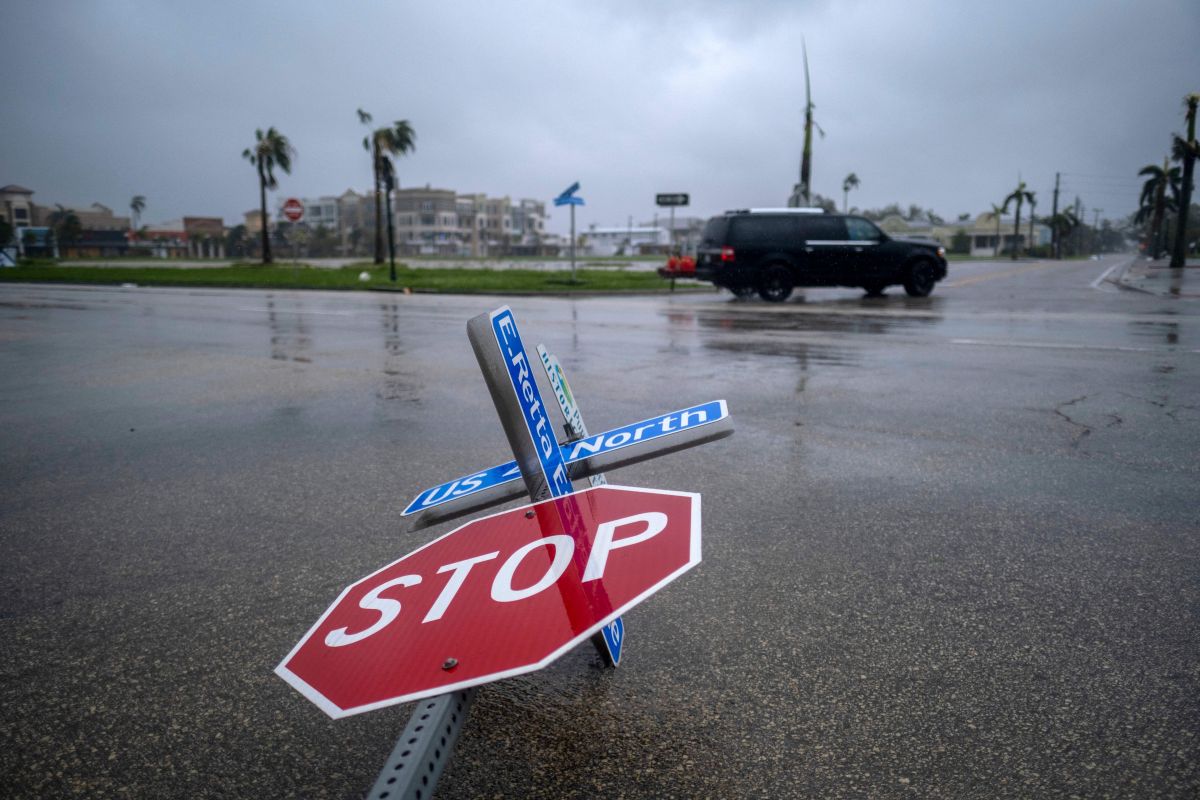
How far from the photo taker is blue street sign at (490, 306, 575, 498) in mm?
2051

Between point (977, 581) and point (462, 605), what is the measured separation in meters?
2.21

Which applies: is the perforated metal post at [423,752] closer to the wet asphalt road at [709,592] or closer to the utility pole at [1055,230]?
the wet asphalt road at [709,592]

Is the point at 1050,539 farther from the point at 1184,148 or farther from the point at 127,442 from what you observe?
the point at 1184,148

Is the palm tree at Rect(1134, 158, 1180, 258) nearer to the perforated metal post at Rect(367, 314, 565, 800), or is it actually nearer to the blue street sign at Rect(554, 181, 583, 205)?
the blue street sign at Rect(554, 181, 583, 205)

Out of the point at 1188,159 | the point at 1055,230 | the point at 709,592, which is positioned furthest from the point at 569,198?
the point at 1055,230

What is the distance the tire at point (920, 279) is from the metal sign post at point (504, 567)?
18551mm

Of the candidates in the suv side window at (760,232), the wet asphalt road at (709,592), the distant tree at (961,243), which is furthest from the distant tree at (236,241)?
the wet asphalt road at (709,592)

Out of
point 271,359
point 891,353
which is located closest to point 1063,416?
point 891,353

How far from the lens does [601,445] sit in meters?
2.23

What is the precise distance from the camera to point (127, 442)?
570 cm

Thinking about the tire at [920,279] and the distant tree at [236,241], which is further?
the distant tree at [236,241]

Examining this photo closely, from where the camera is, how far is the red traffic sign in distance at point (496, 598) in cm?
167

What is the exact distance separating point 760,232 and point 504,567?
57.9 feet

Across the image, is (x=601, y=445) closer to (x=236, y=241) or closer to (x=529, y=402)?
(x=529, y=402)
